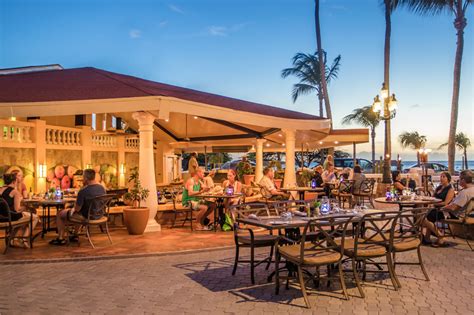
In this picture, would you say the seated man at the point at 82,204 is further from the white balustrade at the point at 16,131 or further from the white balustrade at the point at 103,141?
the white balustrade at the point at 103,141

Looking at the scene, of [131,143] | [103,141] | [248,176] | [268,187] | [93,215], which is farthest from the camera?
[131,143]

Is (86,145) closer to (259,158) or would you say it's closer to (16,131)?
(16,131)

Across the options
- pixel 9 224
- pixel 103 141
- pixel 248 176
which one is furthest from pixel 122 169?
pixel 9 224

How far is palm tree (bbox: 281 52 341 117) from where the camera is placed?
3456 centimetres

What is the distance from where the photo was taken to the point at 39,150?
39.1 ft

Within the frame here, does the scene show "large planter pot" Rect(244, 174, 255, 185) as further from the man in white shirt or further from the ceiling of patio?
the man in white shirt

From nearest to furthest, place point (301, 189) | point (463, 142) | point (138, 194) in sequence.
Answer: point (138, 194) < point (301, 189) < point (463, 142)

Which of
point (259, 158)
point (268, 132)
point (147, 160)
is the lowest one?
point (147, 160)

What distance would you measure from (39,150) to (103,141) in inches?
108

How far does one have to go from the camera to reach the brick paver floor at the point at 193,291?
4.35 m

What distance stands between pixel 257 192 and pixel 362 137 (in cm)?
722

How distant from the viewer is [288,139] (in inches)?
485

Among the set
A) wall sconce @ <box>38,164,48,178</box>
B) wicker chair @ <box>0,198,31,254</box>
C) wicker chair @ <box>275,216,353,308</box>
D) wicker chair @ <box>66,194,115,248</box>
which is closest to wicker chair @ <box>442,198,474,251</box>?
wicker chair @ <box>275,216,353,308</box>

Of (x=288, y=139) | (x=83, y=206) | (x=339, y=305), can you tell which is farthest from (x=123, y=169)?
(x=339, y=305)
